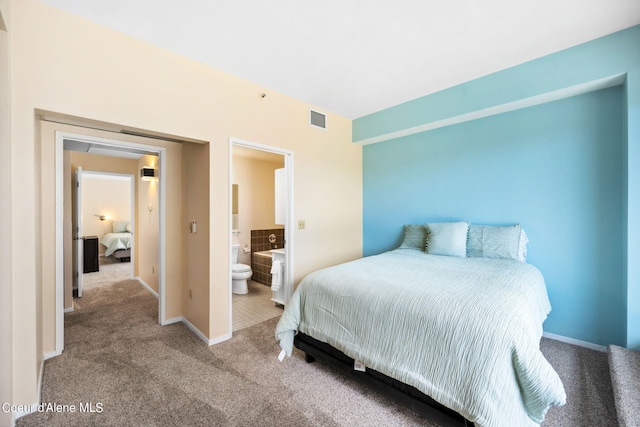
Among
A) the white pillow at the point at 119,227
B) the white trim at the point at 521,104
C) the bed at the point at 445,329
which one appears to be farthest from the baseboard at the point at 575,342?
the white pillow at the point at 119,227

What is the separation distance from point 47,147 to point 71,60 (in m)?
0.99

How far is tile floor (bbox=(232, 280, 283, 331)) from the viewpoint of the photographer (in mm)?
3088

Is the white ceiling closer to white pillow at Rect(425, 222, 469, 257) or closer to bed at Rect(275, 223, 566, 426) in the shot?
white pillow at Rect(425, 222, 469, 257)

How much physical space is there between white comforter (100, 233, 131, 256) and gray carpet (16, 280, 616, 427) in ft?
15.1

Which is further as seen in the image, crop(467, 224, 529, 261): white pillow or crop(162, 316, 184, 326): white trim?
crop(162, 316, 184, 326): white trim

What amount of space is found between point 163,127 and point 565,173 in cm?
367

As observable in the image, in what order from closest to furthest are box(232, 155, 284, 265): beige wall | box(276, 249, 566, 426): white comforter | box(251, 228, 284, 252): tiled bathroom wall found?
box(276, 249, 566, 426): white comforter
box(232, 155, 284, 265): beige wall
box(251, 228, 284, 252): tiled bathroom wall

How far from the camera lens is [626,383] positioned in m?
1.59

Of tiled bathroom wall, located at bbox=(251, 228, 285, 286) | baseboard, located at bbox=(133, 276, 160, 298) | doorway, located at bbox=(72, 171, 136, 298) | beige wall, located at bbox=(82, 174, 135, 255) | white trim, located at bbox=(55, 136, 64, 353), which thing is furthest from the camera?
beige wall, located at bbox=(82, 174, 135, 255)

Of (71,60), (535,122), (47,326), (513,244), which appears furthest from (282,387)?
(535,122)

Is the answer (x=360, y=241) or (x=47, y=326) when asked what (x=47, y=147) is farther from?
(x=360, y=241)

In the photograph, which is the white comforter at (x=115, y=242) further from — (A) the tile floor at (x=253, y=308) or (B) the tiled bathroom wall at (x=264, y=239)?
(A) the tile floor at (x=253, y=308)

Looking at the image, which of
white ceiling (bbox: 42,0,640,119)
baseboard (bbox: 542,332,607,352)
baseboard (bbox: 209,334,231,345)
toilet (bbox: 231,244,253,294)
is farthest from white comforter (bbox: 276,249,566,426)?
toilet (bbox: 231,244,253,294)

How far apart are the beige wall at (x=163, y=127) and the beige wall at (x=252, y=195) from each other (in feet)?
5.89
